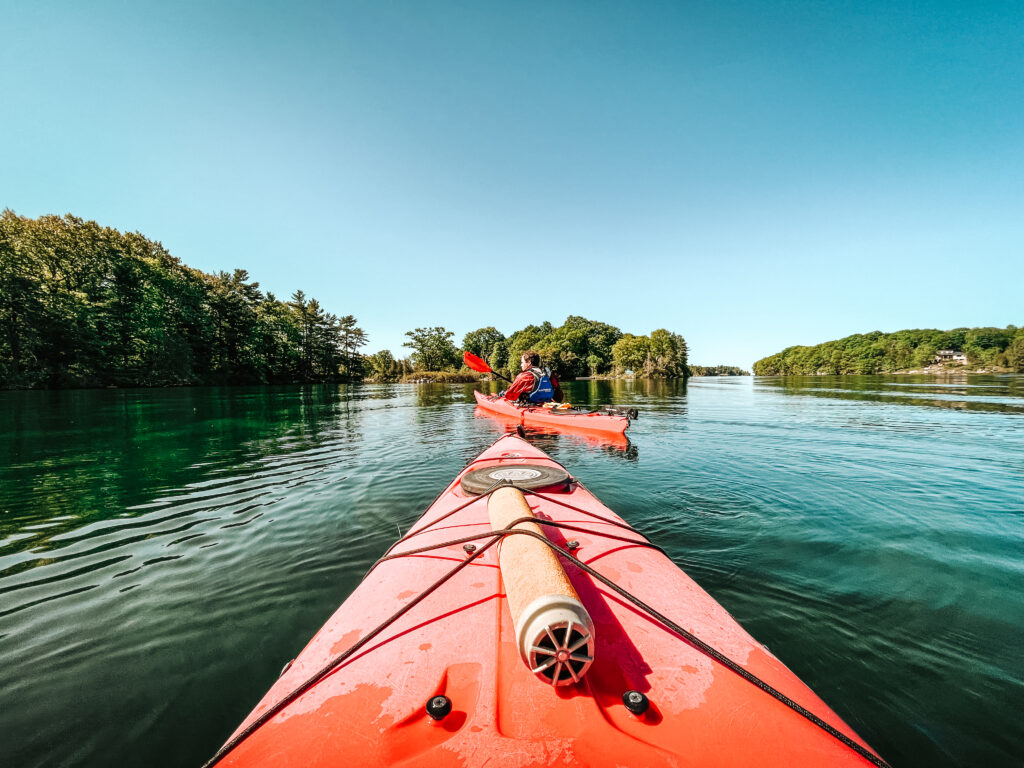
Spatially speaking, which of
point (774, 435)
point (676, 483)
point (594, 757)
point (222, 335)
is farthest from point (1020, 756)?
point (222, 335)

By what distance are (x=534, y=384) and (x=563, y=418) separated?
1.94 m

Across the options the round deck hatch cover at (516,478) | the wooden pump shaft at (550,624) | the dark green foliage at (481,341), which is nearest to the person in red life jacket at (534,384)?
the round deck hatch cover at (516,478)

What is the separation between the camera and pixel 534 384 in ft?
44.1

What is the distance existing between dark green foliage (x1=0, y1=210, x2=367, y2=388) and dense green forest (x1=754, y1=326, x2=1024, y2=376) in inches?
5143

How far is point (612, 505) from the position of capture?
18.8 feet

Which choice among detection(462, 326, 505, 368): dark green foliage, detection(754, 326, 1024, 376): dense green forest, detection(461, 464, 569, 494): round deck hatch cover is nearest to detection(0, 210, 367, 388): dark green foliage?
detection(462, 326, 505, 368): dark green foliage

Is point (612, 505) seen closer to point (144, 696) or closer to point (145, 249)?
point (144, 696)

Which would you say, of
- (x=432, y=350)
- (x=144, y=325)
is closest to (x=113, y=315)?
(x=144, y=325)

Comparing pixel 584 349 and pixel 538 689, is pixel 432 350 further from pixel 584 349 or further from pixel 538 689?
pixel 538 689

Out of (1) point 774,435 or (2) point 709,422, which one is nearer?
(1) point 774,435

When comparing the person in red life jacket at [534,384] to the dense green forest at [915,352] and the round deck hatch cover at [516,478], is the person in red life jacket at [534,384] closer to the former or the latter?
the round deck hatch cover at [516,478]

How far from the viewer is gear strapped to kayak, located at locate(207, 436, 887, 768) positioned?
4.14 ft

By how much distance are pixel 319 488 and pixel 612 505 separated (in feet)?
16.5

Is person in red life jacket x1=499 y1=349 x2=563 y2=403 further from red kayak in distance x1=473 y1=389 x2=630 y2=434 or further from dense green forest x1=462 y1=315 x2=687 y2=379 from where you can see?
dense green forest x1=462 y1=315 x2=687 y2=379
